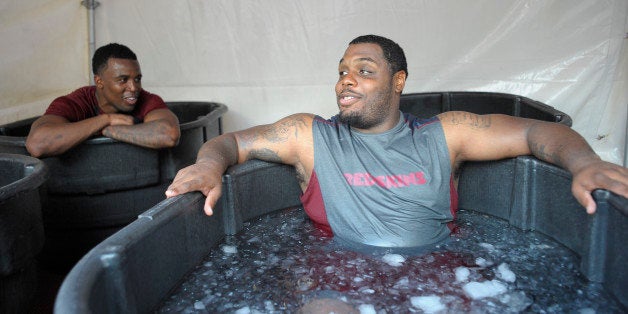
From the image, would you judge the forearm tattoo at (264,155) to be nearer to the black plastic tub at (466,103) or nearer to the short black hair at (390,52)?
the short black hair at (390,52)

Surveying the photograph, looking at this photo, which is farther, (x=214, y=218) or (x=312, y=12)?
(x=312, y=12)

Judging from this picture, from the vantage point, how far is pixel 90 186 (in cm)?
256

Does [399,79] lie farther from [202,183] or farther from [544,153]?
[202,183]

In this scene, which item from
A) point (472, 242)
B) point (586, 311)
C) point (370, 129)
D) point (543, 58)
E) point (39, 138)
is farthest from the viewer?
point (543, 58)

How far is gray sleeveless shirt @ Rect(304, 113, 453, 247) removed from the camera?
2078mm

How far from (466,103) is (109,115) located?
7.41ft

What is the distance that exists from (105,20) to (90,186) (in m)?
1.76

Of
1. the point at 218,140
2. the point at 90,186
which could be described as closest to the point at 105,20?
the point at 90,186

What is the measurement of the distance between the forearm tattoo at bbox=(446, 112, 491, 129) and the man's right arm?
156 cm

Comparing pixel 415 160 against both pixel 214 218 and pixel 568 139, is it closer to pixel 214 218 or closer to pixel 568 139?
pixel 568 139

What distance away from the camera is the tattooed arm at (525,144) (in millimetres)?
1676

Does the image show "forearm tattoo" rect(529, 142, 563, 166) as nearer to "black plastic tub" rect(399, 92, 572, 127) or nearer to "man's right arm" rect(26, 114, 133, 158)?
"black plastic tub" rect(399, 92, 572, 127)

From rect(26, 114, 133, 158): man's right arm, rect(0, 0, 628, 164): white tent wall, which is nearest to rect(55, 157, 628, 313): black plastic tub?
rect(26, 114, 133, 158): man's right arm

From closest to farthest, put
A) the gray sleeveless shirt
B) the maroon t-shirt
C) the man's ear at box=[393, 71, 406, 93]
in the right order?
the gray sleeveless shirt < the man's ear at box=[393, 71, 406, 93] < the maroon t-shirt
